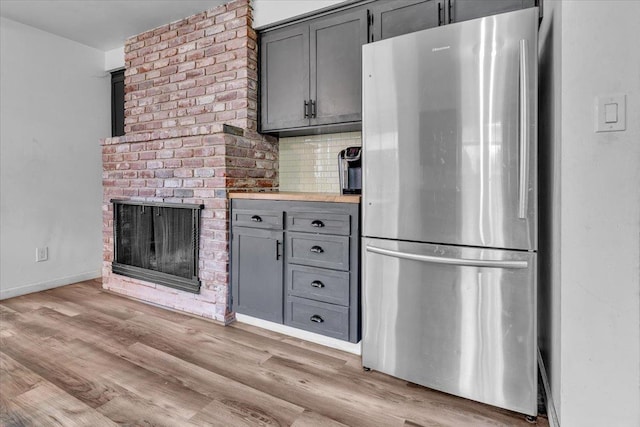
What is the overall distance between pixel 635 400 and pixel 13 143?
15.2ft

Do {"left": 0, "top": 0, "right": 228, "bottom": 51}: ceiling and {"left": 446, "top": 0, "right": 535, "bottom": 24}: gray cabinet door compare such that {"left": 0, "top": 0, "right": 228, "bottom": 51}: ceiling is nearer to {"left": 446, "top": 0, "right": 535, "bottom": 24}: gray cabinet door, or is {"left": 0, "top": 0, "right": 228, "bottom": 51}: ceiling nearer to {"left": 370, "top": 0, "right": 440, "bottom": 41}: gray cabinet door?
{"left": 370, "top": 0, "right": 440, "bottom": 41}: gray cabinet door

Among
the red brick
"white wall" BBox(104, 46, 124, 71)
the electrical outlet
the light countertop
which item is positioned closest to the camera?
the light countertop

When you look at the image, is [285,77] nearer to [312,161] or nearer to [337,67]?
[337,67]

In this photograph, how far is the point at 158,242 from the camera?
3.08 m

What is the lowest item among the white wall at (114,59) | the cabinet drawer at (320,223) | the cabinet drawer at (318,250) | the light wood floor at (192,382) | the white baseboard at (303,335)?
the light wood floor at (192,382)

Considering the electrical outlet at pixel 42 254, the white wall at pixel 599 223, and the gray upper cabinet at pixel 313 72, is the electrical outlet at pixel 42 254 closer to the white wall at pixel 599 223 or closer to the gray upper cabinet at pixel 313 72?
the gray upper cabinet at pixel 313 72

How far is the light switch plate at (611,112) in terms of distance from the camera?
3.95 feet

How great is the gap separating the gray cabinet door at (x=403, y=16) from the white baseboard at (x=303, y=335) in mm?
2034

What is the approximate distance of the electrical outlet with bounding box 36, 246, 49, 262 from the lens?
134 inches

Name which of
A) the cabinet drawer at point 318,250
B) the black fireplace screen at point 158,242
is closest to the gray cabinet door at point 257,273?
the cabinet drawer at point 318,250

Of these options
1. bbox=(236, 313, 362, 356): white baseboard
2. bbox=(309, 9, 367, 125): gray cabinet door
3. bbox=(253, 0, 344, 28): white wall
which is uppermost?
bbox=(253, 0, 344, 28): white wall

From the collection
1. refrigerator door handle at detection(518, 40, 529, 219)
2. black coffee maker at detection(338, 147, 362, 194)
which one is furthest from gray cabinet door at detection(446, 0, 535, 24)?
black coffee maker at detection(338, 147, 362, 194)

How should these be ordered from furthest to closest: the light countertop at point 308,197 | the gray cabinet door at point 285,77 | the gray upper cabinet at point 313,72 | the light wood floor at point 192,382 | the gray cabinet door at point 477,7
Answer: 1. the gray cabinet door at point 285,77
2. the gray upper cabinet at point 313,72
3. the light countertop at point 308,197
4. the gray cabinet door at point 477,7
5. the light wood floor at point 192,382

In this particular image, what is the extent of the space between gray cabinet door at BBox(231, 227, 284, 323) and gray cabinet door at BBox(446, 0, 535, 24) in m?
1.76
